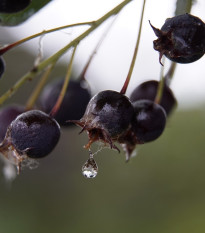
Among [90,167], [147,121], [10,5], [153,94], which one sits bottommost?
[90,167]

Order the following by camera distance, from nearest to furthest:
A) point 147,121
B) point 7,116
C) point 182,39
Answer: point 182,39 < point 147,121 < point 7,116

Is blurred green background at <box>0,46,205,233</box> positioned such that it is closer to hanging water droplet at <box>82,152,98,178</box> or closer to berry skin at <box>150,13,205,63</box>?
hanging water droplet at <box>82,152,98,178</box>

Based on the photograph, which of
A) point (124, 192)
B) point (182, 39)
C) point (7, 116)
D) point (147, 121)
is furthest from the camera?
point (124, 192)

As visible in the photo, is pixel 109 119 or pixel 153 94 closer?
pixel 109 119

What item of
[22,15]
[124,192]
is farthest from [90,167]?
[124,192]

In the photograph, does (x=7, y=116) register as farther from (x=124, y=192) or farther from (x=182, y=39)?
(x=124, y=192)

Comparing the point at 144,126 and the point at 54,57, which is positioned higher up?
the point at 54,57

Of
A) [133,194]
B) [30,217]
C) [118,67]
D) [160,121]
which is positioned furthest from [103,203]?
[160,121]
